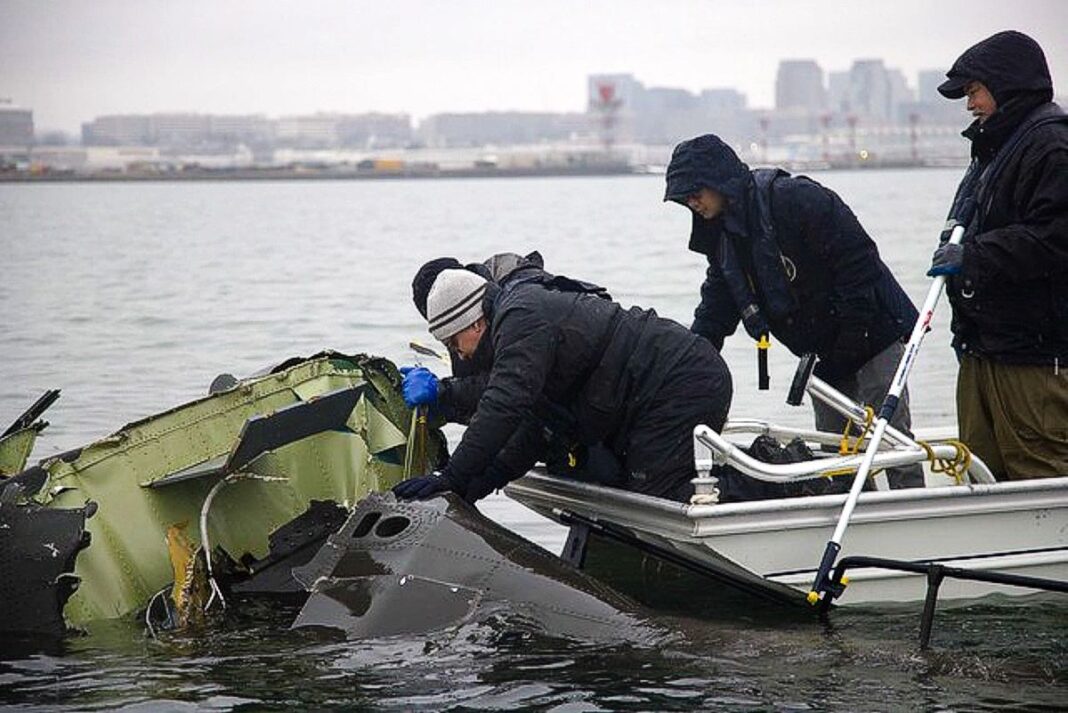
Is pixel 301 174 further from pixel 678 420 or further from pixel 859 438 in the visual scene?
pixel 678 420

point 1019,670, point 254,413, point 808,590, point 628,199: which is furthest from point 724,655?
point 628,199

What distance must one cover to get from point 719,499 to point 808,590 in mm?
629

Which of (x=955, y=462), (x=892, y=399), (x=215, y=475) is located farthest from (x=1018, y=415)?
(x=215, y=475)

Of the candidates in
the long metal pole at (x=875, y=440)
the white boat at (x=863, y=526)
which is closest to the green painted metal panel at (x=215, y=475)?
the white boat at (x=863, y=526)

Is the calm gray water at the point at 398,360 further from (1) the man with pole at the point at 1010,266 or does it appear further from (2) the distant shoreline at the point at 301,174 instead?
(2) the distant shoreline at the point at 301,174

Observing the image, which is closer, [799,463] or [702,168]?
[799,463]

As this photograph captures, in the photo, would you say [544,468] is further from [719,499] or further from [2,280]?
[2,280]

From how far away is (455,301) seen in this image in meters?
8.59

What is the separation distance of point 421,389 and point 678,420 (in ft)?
4.77

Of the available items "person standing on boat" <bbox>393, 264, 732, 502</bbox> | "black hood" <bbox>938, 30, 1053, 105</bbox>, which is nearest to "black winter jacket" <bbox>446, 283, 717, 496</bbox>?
"person standing on boat" <bbox>393, 264, 732, 502</bbox>

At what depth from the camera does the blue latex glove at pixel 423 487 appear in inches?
331

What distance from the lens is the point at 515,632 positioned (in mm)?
8242

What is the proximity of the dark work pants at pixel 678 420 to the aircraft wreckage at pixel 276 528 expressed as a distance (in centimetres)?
58

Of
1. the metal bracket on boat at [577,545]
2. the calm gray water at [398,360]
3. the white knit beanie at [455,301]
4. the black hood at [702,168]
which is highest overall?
the black hood at [702,168]
